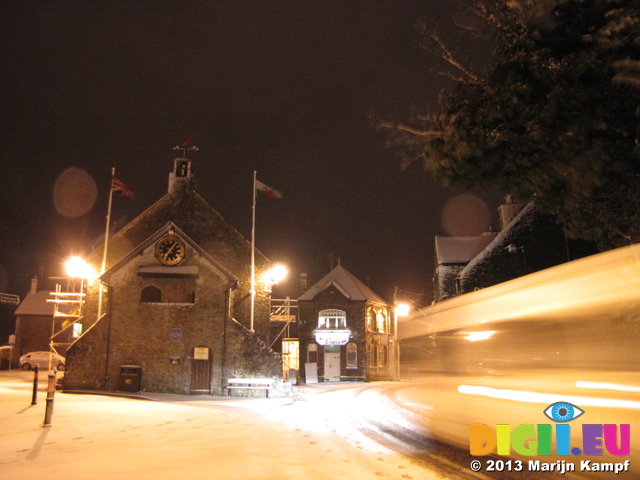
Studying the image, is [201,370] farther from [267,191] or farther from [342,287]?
[342,287]

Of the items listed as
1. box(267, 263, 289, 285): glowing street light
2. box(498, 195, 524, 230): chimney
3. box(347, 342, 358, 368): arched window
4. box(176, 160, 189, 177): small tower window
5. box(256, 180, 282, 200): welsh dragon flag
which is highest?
box(498, 195, 524, 230): chimney

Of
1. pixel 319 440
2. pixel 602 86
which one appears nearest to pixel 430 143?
pixel 602 86

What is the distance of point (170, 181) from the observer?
31188mm

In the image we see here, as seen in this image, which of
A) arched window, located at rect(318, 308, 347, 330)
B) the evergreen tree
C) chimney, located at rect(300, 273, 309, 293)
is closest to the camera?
the evergreen tree

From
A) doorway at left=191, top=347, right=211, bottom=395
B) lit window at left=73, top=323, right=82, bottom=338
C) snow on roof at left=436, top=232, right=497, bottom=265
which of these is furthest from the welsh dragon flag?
snow on roof at left=436, top=232, right=497, bottom=265

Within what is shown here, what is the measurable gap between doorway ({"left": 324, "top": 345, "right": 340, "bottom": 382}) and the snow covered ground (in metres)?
27.0

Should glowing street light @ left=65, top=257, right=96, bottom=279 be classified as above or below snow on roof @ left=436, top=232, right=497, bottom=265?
below

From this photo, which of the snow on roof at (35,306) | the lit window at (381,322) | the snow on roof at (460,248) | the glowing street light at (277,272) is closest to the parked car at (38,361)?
the snow on roof at (35,306)

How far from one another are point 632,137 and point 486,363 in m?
6.08

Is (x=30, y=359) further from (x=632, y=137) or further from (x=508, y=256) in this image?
(x=632, y=137)

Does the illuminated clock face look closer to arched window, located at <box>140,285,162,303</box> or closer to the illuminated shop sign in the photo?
arched window, located at <box>140,285,162,303</box>

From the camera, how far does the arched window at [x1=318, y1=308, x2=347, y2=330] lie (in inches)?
1701

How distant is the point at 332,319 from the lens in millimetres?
43469

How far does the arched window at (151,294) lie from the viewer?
25.1 meters
